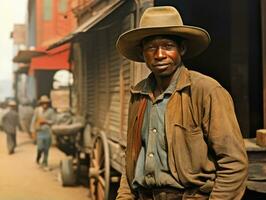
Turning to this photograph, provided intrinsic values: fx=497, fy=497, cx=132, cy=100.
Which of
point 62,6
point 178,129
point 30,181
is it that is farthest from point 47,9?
point 178,129

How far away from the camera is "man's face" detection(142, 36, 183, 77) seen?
2.56 m

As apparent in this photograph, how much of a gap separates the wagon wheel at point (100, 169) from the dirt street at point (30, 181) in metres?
1.05

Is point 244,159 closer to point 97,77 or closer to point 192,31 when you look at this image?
point 192,31

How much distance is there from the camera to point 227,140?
2340 mm

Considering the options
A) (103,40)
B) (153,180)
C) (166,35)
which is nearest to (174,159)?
(153,180)

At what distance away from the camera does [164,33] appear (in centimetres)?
258

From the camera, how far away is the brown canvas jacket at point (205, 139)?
2.34 metres

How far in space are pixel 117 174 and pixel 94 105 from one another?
9.35 feet

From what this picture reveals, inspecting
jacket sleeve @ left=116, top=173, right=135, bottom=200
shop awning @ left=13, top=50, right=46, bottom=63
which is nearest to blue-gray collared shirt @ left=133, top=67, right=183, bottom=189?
jacket sleeve @ left=116, top=173, right=135, bottom=200

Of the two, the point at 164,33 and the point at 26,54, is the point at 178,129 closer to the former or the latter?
the point at 164,33

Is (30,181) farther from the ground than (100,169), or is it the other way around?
(100,169)

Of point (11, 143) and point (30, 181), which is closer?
point (30, 181)

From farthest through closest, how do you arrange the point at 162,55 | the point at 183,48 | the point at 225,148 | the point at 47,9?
the point at 47,9, the point at 183,48, the point at 162,55, the point at 225,148

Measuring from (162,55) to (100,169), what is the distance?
5683 mm
